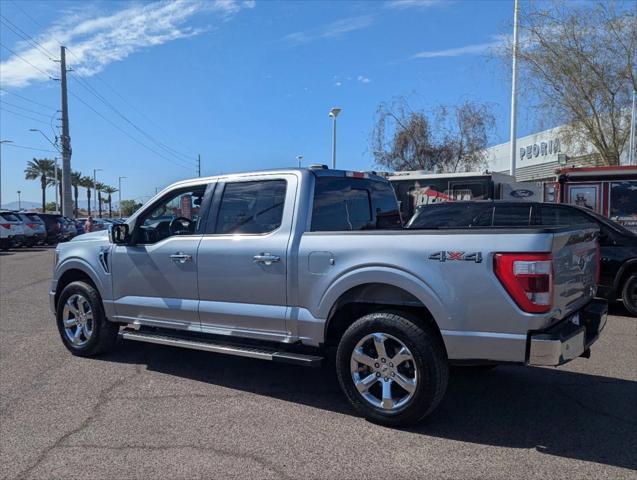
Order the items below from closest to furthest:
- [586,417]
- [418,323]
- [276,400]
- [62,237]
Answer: [418,323]
[586,417]
[276,400]
[62,237]

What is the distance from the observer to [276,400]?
4949mm

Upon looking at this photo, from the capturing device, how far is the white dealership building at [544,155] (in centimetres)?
2042

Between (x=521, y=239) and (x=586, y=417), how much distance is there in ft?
5.97

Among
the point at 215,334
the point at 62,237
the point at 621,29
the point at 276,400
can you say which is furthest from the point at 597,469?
the point at 62,237

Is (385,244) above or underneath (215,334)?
above

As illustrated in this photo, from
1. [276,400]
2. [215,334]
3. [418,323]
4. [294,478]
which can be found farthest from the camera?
[215,334]

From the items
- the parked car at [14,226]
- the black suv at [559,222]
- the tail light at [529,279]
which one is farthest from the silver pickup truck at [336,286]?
the parked car at [14,226]

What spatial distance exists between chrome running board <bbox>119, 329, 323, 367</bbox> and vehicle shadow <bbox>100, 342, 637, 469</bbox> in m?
0.45

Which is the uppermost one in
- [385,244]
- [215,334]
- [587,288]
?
[385,244]

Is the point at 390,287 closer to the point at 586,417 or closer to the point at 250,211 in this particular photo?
the point at 250,211

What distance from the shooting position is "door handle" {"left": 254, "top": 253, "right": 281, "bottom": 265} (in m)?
4.81

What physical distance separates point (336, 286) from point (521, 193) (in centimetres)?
1464

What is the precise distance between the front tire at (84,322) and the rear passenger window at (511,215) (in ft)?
19.4

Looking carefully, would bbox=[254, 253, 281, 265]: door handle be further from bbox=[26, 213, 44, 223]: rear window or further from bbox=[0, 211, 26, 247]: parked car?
bbox=[26, 213, 44, 223]: rear window
